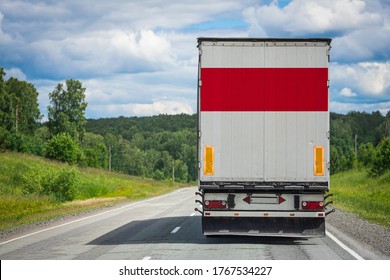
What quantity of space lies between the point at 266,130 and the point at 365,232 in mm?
5580

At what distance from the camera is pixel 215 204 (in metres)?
14.6

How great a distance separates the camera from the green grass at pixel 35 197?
2684 centimetres

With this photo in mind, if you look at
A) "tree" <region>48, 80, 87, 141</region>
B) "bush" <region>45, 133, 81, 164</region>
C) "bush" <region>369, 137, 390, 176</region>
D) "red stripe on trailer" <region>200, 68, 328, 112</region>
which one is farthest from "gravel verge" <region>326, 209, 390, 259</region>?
"tree" <region>48, 80, 87, 141</region>

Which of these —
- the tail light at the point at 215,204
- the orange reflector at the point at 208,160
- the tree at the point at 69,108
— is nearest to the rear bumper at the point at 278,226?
the tail light at the point at 215,204

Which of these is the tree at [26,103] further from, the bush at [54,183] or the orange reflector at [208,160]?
the orange reflector at [208,160]

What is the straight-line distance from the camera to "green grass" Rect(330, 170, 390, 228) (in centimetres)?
2614

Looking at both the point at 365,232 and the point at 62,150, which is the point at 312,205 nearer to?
the point at 365,232

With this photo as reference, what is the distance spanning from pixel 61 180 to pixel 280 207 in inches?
1172

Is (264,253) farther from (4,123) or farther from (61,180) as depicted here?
(4,123)

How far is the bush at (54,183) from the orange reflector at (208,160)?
28679 millimetres

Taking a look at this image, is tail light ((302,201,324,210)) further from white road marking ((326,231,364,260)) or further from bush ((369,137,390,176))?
bush ((369,137,390,176))

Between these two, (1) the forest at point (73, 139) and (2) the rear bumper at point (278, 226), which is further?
(1) the forest at point (73, 139)

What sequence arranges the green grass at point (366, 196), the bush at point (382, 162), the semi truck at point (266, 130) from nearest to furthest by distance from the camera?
the semi truck at point (266, 130) < the green grass at point (366, 196) < the bush at point (382, 162)
